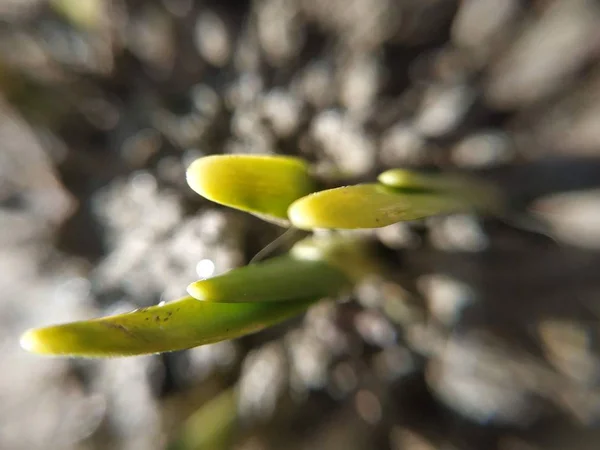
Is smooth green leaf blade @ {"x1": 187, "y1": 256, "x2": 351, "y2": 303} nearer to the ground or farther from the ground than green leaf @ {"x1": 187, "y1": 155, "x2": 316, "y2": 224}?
nearer to the ground

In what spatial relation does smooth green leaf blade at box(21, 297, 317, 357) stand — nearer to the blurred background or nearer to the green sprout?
the green sprout

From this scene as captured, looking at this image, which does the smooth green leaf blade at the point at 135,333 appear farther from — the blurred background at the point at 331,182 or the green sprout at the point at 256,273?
the blurred background at the point at 331,182

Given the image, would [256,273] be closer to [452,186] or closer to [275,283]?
[275,283]

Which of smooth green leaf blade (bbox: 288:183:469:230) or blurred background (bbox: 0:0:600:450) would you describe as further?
blurred background (bbox: 0:0:600:450)

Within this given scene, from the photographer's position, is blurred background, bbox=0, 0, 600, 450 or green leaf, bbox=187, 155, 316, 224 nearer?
green leaf, bbox=187, 155, 316, 224

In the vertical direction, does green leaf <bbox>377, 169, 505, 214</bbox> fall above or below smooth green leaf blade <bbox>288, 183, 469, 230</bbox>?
below

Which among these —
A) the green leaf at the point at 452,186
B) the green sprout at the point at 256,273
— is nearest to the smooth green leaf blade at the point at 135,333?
the green sprout at the point at 256,273

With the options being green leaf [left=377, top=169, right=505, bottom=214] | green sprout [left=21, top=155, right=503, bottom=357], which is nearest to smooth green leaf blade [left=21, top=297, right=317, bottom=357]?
green sprout [left=21, top=155, right=503, bottom=357]
